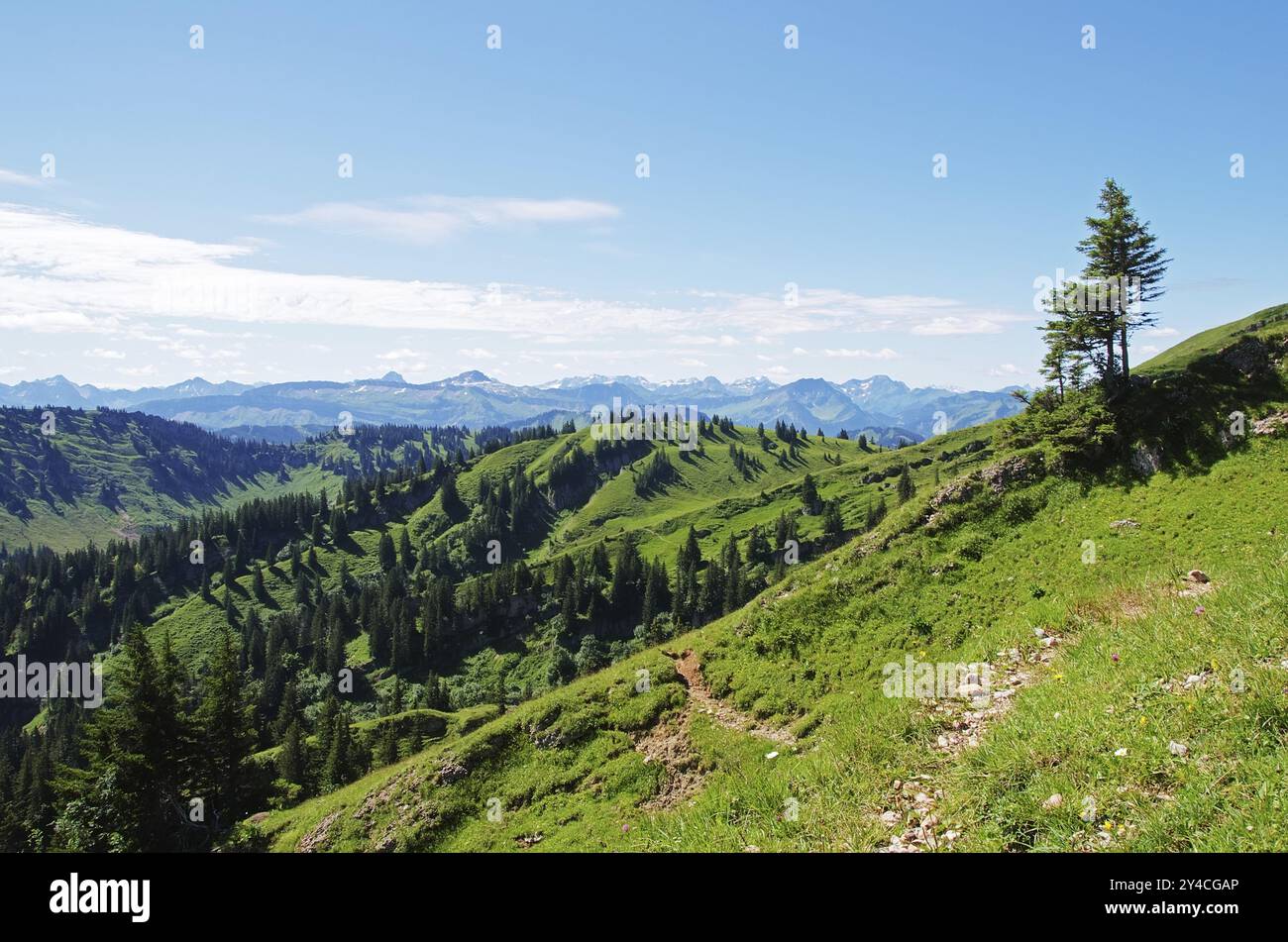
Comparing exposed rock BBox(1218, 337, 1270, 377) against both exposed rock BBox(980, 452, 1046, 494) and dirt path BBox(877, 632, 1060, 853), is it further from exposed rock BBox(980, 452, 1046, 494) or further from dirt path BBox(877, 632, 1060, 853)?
dirt path BBox(877, 632, 1060, 853)

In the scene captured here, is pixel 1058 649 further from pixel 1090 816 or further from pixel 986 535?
pixel 986 535

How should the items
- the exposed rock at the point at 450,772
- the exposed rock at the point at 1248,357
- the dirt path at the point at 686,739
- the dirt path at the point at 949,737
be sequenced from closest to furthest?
1. the dirt path at the point at 949,737
2. the dirt path at the point at 686,739
3. the exposed rock at the point at 450,772
4. the exposed rock at the point at 1248,357

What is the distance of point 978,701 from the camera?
1602 centimetres

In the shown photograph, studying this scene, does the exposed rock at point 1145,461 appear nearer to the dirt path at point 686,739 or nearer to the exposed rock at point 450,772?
the dirt path at point 686,739

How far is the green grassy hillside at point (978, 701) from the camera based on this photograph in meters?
9.61

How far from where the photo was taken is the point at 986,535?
34531 millimetres

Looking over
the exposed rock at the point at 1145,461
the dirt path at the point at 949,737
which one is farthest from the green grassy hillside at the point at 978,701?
the exposed rock at the point at 1145,461

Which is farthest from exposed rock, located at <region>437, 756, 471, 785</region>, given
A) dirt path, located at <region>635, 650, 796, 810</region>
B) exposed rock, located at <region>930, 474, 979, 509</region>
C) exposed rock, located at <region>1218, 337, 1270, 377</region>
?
exposed rock, located at <region>1218, 337, 1270, 377</region>

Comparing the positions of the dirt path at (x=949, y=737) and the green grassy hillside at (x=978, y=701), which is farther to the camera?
the dirt path at (x=949, y=737)

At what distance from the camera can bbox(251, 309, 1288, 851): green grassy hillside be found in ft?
31.5

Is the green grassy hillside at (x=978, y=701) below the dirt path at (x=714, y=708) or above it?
above

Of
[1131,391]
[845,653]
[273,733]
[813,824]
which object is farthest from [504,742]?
[273,733]

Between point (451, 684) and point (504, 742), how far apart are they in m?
107

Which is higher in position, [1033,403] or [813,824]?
[1033,403]
